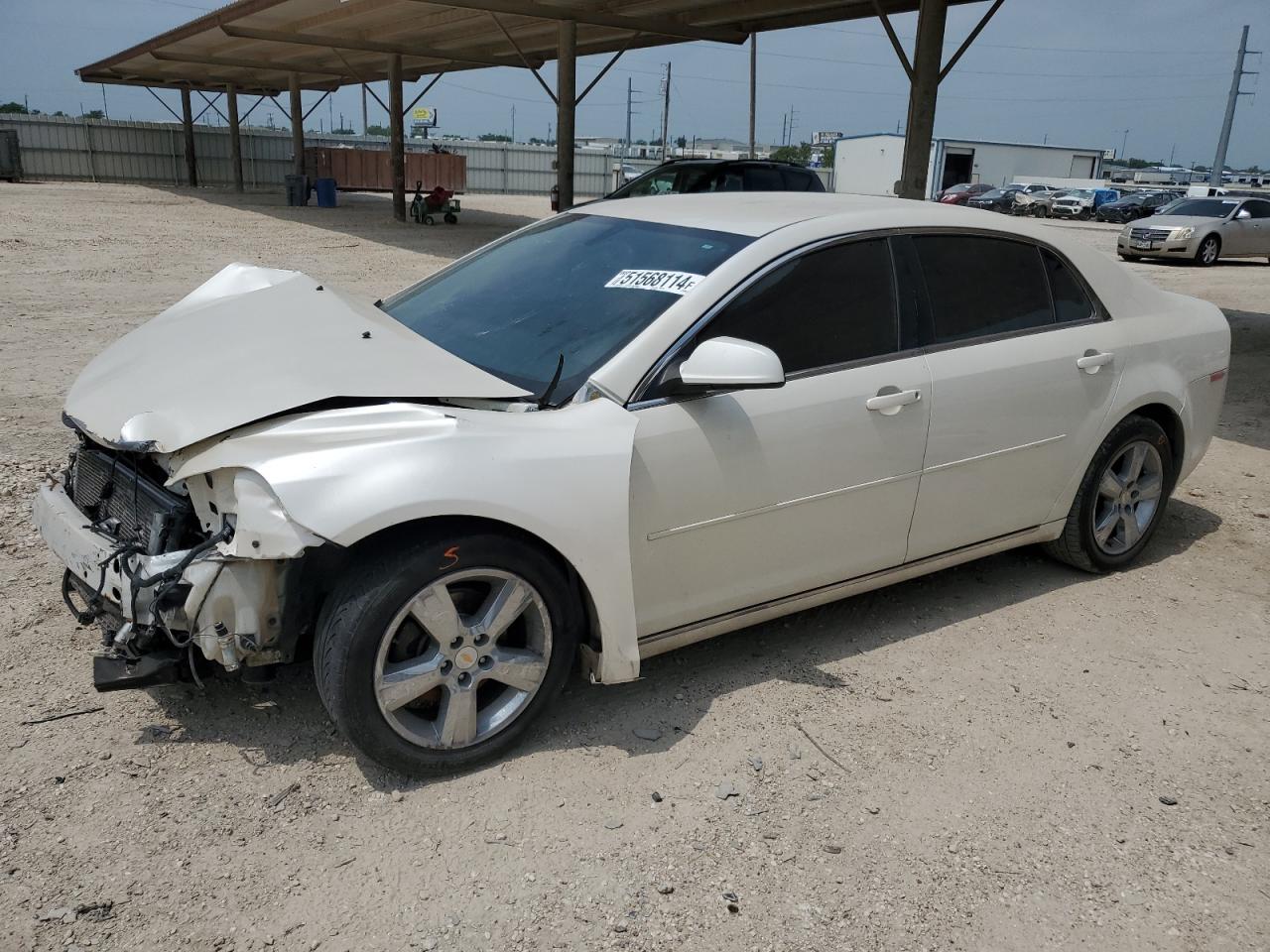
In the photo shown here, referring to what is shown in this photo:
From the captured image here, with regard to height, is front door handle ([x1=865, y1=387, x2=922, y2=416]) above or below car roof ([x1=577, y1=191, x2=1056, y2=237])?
below

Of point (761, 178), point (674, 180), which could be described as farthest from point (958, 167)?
point (761, 178)

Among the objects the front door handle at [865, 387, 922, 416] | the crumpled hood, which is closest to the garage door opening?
the front door handle at [865, 387, 922, 416]

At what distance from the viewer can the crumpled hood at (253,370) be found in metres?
2.86

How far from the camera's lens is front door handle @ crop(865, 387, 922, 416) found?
138 inches

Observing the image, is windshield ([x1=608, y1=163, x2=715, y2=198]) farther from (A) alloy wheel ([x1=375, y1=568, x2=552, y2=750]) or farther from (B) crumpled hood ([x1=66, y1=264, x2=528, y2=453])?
(A) alloy wheel ([x1=375, y1=568, x2=552, y2=750])

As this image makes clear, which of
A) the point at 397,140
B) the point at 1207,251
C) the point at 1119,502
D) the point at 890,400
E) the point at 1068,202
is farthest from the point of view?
the point at 1068,202

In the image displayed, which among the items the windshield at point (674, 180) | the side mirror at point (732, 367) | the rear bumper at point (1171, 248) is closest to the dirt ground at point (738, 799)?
the side mirror at point (732, 367)

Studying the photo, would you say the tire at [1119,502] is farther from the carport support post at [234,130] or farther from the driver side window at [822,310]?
the carport support post at [234,130]

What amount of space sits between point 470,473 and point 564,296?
3.45 feet

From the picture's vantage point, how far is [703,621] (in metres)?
3.36

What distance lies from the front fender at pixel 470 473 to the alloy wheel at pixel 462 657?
189 millimetres

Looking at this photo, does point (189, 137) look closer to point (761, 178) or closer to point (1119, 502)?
point (761, 178)

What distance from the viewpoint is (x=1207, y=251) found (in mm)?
21312

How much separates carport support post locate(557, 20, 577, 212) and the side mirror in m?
15.1
